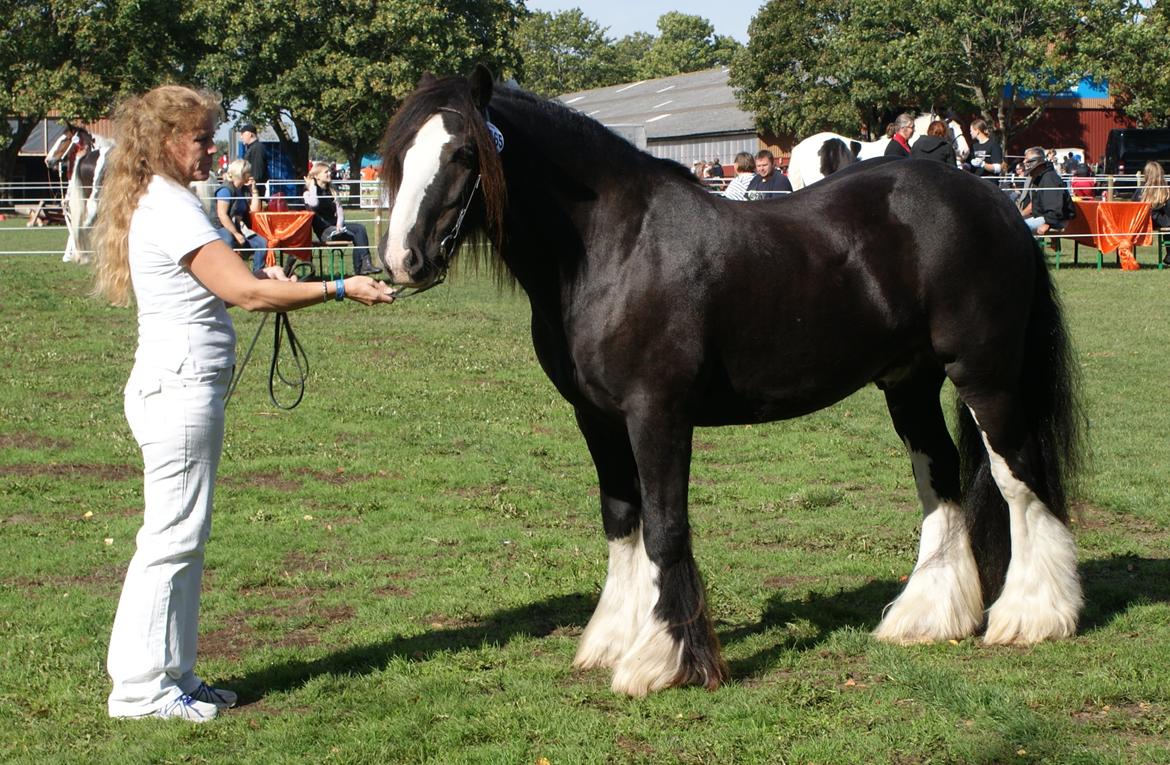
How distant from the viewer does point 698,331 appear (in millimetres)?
4680

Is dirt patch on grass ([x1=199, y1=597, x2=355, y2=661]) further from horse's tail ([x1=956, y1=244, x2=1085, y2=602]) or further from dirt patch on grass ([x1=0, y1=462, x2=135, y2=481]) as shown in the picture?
dirt patch on grass ([x1=0, y1=462, x2=135, y2=481])

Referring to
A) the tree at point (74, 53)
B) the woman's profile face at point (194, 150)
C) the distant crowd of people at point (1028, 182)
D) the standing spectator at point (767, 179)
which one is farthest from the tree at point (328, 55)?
the woman's profile face at point (194, 150)

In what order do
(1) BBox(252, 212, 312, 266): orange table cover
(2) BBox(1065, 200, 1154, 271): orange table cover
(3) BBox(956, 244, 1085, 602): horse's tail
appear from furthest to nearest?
(2) BBox(1065, 200, 1154, 271): orange table cover < (1) BBox(252, 212, 312, 266): orange table cover < (3) BBox(956, 244, 1085, 602): horse's tail

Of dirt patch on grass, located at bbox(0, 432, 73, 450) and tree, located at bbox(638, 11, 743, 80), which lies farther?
tree, located at bbox(638, 11, 743, 80)

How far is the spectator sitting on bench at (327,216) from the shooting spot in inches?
774

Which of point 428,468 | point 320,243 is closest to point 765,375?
point 428,468

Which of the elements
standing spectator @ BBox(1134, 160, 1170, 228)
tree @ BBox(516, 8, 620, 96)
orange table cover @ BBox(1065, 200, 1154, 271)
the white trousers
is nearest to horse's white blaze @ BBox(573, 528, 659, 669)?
the white trousers

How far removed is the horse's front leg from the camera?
464 centimetres

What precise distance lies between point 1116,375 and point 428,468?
6788mm

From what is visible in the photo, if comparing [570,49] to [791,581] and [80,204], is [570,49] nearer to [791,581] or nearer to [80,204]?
[80,204]

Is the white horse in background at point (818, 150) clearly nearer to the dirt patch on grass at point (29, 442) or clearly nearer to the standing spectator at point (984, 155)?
the standing spectator at point (984, 155)

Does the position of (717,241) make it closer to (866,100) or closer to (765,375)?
(765,375)

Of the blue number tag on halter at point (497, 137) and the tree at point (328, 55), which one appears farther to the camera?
the tree at point (328, 55)

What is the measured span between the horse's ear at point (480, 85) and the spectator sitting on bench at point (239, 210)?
45.8ft
